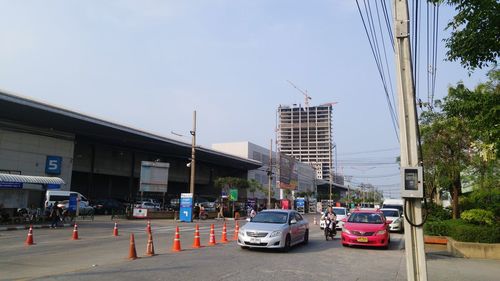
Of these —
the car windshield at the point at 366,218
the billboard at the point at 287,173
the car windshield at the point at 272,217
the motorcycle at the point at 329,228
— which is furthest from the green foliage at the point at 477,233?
the billboard at the point at 287,173

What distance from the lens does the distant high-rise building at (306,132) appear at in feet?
393

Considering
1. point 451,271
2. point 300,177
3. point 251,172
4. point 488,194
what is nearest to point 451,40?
point 451,271

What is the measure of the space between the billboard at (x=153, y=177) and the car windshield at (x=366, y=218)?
2961 cm

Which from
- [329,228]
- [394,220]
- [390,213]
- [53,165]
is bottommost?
[329,228]

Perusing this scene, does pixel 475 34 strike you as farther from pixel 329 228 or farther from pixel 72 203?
pixel 72 203

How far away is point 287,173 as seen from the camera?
9638 cm

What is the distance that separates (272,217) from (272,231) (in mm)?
1639

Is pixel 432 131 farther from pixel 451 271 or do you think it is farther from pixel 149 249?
pixel 149 249

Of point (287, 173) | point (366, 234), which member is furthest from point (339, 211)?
point (287, 173)

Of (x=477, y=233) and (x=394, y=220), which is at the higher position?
(x=394, y=220)

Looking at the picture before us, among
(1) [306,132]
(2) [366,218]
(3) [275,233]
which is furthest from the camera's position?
(1) [306,132]

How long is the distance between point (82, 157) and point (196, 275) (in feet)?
186

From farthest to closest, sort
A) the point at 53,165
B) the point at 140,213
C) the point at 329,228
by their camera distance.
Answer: the point at 53,165, the point at 140,213, the point at 329,228

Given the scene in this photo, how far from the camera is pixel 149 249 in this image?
1470cm
